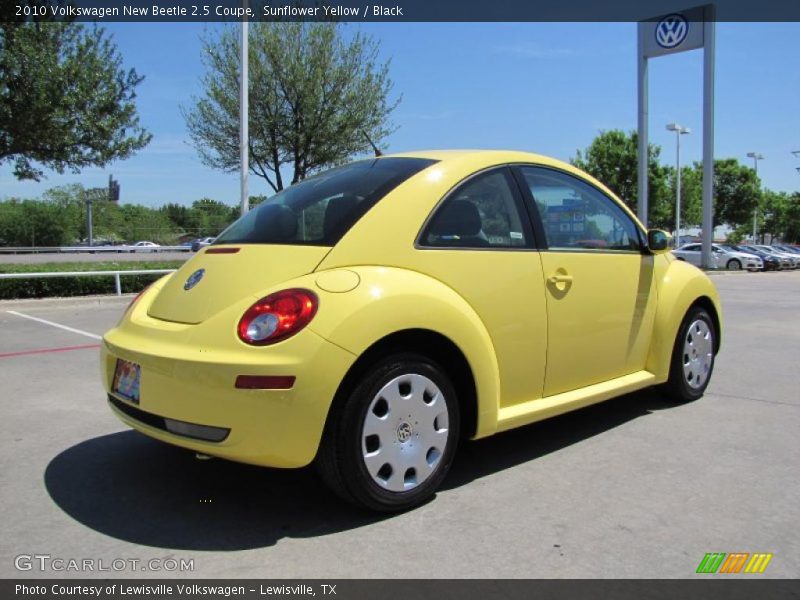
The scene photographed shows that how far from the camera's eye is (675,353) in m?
4.75

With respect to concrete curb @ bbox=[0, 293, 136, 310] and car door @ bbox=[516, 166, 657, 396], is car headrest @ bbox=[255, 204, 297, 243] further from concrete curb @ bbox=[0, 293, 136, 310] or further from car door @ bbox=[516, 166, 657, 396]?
concrete curb @ bbox=[0, 293, 136, 310]

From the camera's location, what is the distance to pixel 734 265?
111 ft

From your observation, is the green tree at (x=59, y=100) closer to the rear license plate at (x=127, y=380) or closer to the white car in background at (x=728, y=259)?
the rear license plate at (x=127, y=380)

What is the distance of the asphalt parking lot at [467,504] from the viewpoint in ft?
8.66

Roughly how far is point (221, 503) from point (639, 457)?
2285mm

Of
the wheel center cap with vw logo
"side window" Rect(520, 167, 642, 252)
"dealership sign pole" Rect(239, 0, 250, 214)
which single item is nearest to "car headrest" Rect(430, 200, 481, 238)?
"side window" Rect(520, 167, 642, 252)

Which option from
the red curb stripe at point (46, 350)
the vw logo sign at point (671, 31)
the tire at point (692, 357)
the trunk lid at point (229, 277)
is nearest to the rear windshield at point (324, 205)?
the trunk lid at point (229, 277)

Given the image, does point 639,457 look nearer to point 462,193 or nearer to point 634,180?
point 462,193

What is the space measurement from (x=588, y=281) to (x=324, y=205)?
1.58m

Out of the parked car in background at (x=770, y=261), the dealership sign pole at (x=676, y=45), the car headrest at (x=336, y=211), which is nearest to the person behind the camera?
the car headrest at (x=336, y=211)

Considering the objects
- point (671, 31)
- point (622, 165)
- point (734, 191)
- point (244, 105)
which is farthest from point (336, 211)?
point (734, 191)

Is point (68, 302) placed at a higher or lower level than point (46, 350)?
higher

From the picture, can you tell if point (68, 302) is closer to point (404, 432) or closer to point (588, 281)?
point (588, 281)

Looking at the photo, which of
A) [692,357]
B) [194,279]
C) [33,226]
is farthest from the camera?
[33,226]
